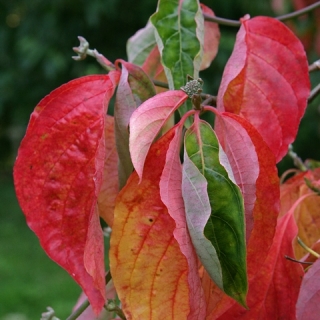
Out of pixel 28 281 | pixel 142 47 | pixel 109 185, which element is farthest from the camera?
pixel 28 281

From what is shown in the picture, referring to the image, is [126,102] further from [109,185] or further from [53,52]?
[53,52]

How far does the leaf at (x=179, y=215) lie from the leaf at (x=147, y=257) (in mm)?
10

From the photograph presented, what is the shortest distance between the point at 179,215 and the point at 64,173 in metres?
0.11

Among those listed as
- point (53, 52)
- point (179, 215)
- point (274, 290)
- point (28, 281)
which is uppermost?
point (179, 215)

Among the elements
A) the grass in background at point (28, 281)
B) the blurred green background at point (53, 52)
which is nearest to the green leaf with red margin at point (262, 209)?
the grass in background at point (28, 281)

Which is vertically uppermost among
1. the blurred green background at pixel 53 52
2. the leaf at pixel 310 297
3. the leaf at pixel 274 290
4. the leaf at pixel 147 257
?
the leaf at pixel 147 257

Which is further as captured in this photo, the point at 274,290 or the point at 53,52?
the point at 53,52

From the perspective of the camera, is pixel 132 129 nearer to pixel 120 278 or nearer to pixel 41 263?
pixel 120 278

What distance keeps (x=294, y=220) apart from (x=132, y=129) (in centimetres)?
20

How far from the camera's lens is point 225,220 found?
1.31 feet

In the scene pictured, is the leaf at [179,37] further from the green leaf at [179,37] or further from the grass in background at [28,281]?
the grass in background at [28,281]

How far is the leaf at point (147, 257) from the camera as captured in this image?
16.3 inches

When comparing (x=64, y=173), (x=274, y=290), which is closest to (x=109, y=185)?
(x=64, y=173)

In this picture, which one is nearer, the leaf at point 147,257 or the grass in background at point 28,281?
the leaf at point 147,257
